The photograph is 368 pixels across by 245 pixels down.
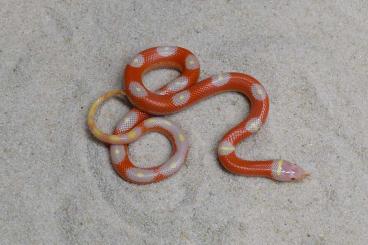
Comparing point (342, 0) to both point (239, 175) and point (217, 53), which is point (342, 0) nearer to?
point (217, 53)

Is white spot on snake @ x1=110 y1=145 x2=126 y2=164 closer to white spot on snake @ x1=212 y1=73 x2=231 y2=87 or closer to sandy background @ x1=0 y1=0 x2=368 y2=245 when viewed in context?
sandy background @ x1=0 y1=0 x2=368 y2=245

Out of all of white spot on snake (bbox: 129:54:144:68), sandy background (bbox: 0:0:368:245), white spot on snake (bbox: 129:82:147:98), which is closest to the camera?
sandy background (bbox: 0:0:368:245)

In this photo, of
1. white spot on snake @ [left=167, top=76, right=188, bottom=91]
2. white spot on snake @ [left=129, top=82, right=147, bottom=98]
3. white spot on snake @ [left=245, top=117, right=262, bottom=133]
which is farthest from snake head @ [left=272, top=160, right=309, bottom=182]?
white spot on snake @ [left=129, top=82, right=147, bottom=98]

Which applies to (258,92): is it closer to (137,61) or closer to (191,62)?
(191,62)

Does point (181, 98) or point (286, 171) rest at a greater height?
point (181, 98)

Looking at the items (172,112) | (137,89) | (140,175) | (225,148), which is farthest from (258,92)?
(140,175)

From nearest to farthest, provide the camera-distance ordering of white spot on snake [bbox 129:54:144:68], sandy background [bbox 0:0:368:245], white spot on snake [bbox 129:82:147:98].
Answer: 1. sandy background [bbox 0:0:368:245]
2. white spot on snake [bbox 129:82:147:98]
3. white spot on snake [bbox 129:54:144:68]
